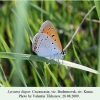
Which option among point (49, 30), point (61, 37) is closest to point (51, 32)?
point (49, 30)

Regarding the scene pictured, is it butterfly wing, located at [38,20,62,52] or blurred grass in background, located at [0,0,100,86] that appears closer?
butterfly wing, located at [38,20,62,52]

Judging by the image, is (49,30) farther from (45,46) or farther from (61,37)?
(61,37)

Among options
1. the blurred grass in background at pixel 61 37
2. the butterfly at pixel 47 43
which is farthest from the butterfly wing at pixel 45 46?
the blurred grass in background at pixel 61 37

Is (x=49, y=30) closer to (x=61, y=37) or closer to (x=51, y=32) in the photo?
(x=51, y=32)

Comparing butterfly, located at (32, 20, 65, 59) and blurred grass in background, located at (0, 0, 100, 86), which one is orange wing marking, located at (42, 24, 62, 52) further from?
blurred grass in background, located at (0, 0, 100, 86)

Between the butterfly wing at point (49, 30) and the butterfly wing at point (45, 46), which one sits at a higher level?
the butterfly wing at point (49, 30)

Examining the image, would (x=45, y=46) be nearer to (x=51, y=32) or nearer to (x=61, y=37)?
(x=51, y=32)

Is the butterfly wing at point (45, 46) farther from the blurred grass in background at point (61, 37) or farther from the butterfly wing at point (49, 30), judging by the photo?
the blurred grass in background at point (61, 37)

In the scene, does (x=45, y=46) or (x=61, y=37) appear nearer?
(x=45, y=46)

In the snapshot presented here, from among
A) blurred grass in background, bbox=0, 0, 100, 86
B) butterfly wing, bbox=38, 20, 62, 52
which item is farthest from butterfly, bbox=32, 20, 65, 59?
blurred grass in background, bbox=0, 0, 100, 86

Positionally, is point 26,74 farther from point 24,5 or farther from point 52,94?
point 24,5
